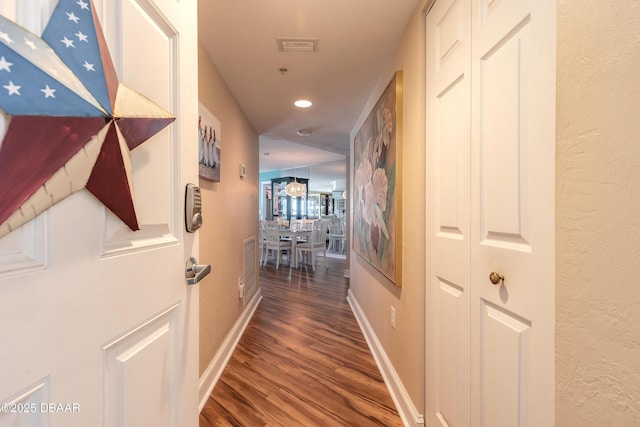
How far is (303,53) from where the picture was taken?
177 centimetres

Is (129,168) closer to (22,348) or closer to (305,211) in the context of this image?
(22,348)

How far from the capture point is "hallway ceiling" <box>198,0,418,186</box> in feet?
4.55

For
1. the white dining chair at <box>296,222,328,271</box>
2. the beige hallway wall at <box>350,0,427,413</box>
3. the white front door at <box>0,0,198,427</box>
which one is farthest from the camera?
the white dining chair at <box>296,222,328,271</box>

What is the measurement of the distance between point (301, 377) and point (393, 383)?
0.64 m

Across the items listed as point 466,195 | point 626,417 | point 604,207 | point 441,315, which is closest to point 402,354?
point 441,315

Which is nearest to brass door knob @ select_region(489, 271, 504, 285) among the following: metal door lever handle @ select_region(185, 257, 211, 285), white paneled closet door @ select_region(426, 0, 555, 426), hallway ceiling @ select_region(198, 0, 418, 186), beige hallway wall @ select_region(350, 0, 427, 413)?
white paneled closet door @ select_region(426, 0, 555, 426)

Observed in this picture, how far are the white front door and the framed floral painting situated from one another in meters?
1.15

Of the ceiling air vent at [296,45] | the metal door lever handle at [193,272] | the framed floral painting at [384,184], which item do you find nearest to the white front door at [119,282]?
the metal door lever handle at [193,272]

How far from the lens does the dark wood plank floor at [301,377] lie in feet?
4.98

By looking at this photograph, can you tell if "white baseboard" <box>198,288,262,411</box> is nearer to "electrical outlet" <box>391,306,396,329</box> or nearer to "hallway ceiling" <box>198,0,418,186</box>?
"electrical outlet" <box>391,306,396,329</box>

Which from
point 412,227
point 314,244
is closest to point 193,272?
point 412,227

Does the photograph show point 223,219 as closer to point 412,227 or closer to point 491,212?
point 412,227

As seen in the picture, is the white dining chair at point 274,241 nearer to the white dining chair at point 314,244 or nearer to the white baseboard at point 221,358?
the white dining chair at point 314,244

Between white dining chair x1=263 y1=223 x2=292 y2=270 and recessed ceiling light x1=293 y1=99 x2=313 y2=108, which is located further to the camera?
white dining chair x1=263 y1=223 x2=292 y2=270
